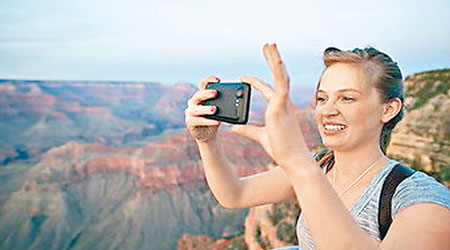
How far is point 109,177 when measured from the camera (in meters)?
66.8

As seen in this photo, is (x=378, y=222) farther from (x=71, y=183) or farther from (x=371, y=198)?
(x=71, y=183)

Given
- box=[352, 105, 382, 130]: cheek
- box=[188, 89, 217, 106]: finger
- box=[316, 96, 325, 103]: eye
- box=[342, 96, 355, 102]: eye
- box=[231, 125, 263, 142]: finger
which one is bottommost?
box=[352, 105, 382, 130]: cheek

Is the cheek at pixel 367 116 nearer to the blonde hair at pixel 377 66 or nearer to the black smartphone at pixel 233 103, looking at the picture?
the blonde hair at pixel 377 66

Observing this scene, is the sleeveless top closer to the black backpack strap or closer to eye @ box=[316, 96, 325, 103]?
the black backpack strap

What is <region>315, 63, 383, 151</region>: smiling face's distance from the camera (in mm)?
1483

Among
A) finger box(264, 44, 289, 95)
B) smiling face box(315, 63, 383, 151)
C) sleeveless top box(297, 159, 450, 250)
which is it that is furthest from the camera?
smiling face box(315, 63, 383, 151)

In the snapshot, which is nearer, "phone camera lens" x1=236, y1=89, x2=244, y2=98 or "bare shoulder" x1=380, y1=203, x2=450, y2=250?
"bare shoulder" x1=380, y1=203, x2=450, y2=250

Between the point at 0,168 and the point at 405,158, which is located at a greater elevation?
the point at 405,158

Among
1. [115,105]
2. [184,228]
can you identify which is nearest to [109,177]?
[184,228]

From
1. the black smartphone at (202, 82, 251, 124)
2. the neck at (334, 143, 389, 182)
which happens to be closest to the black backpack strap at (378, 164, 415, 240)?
the neck at (334, 143, 389, 182)

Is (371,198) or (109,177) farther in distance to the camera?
(109,177)

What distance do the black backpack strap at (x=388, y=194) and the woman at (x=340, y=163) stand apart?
23 mm

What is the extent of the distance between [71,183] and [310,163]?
68.2 meters

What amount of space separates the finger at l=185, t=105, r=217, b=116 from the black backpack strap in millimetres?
545
